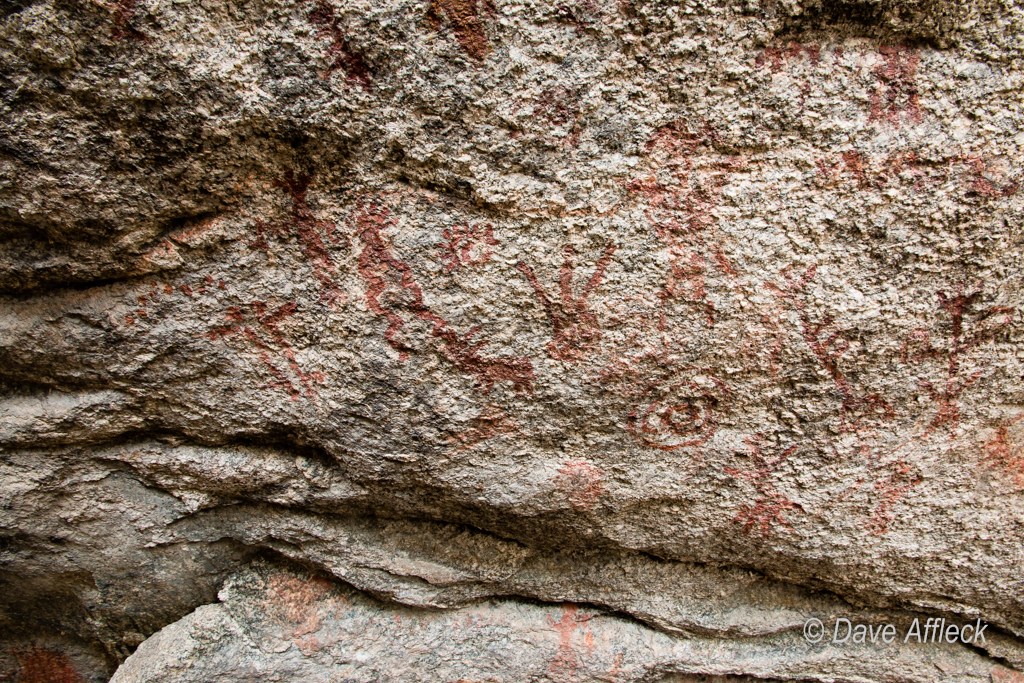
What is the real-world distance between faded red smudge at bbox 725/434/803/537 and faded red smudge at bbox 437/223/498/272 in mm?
657

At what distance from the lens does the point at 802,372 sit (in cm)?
117

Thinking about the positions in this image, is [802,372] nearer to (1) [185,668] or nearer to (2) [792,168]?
(2) [792,168]

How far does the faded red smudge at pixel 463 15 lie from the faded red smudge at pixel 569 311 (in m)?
→ 0.41

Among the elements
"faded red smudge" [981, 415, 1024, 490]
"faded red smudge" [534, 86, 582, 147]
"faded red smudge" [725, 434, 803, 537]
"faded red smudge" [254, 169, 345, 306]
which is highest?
"faded red smudge" [534, 86, 582, 147]

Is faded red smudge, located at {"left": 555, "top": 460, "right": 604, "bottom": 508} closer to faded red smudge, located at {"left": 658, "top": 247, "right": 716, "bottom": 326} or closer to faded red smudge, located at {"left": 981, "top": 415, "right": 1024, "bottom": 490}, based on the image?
faded red smudge, located at {"left": 658, "top": 247, "right": 716, "bottom": 326}

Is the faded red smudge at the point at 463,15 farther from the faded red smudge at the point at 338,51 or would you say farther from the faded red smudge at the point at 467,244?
the faded red smudge at the point at 467,244

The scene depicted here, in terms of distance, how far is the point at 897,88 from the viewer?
1073mm

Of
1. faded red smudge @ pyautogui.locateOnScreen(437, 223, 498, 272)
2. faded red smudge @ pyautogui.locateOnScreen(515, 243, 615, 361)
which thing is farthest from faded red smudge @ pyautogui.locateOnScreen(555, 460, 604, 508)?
faded red smudge @ pyautogui.locateOnScreen(437, 223, 498, 272)

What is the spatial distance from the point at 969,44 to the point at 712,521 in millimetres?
1024

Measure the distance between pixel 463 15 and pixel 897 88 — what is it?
79 centimetres

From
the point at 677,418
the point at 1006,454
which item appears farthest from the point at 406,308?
the point at 1006,454

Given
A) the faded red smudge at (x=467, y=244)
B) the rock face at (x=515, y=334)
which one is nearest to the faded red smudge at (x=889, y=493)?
the rock face at (x=515, y=334)

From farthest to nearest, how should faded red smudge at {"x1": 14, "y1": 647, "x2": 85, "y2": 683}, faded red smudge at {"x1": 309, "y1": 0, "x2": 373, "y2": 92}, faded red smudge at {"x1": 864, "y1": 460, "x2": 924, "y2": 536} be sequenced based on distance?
faded red smudge at {"x1": 14, "y1": 647, "x2": 85, "y2": 683}
faded red smudge at {"x1": 864, "y1": 460, "x2": 924, "y2": 536}
faded red smudge at {"x1": 309, "y1": 0, "x2": 373, "y2": 92}

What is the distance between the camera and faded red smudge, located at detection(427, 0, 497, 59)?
1035 mm
